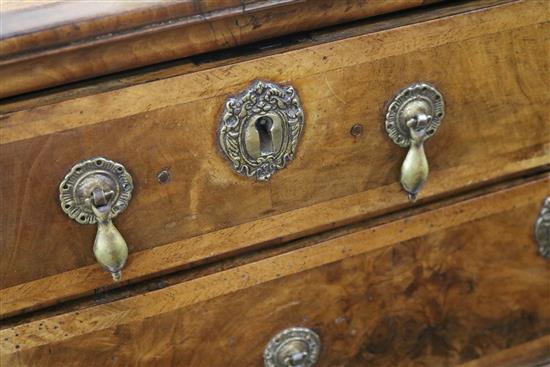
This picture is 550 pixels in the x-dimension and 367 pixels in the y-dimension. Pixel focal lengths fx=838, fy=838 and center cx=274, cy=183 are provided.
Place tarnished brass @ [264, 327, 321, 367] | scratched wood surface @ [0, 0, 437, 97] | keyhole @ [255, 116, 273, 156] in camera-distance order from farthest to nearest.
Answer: tarnished brass @ [264, 327, 321, 367] < keyhole @ [255, 116, 273, 156] < scratched wood surface @ [0, 0, 437, 97]

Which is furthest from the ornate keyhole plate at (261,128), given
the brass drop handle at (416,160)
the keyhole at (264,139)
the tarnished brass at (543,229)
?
the tarnished brass at (543,229)

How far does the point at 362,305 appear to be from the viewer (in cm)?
85

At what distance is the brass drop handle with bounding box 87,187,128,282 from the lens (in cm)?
67

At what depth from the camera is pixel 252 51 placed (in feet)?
2.27

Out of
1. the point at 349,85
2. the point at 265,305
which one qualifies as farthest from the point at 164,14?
the point at 265,305

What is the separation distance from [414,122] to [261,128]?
14 cm

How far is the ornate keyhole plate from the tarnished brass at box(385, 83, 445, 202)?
0.09 meters

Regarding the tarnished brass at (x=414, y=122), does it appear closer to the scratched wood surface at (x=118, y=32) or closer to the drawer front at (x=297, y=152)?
the drawer front at (x=297, y=152)

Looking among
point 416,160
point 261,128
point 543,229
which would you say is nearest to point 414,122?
point 416,160

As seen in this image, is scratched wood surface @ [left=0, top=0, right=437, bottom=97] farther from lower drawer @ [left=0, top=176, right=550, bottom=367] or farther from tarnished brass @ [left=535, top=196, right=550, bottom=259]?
tarnished brass @ [left=535, top=196, right=550, bottom=259]

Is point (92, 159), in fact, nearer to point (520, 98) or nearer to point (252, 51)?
point (252, 51)

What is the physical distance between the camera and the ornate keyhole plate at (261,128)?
27.3 inches

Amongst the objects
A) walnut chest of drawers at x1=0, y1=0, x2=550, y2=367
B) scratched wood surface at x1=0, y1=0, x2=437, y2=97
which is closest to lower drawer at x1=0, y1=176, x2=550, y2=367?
walnut chest of drawers at x1=0, y1=0, x2=550, y2=367

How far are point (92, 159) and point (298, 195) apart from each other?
0.64 feet
